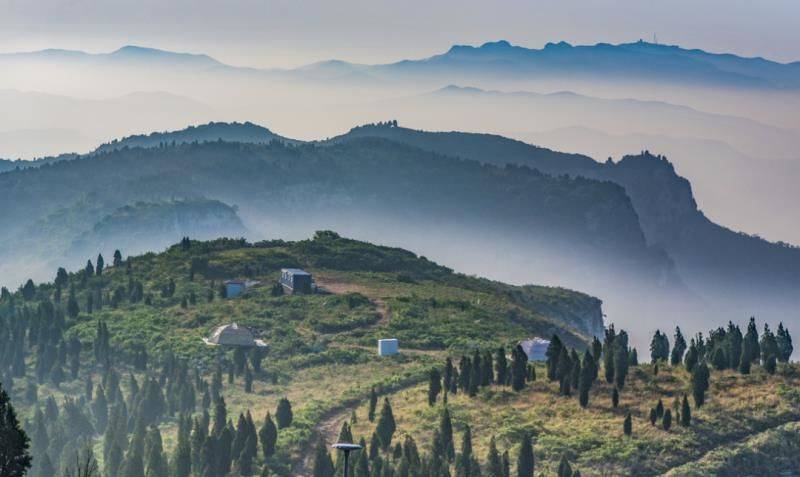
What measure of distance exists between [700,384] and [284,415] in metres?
34.9

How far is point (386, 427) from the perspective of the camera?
541ft

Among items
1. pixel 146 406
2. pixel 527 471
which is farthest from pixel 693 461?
pixel 146 406

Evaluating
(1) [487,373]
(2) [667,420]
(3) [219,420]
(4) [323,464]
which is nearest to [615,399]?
(2) [667,420]

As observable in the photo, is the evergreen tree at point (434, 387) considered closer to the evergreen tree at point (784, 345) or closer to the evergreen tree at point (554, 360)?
the evergreen tree at point (554, 360)

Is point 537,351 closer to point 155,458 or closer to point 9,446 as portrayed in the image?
point 155,458

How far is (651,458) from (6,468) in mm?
71186

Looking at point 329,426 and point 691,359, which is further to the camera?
point 691,359

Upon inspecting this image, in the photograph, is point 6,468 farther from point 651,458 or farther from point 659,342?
point 659,342

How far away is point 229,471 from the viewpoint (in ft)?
513

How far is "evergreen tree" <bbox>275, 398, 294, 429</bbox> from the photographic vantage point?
17162cm

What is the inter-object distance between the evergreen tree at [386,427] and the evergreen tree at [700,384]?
80.5 ft

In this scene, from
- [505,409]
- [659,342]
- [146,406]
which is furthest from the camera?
[659,342]

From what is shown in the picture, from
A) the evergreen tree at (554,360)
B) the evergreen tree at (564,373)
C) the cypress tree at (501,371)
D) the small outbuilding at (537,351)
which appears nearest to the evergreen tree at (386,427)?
the cypress tree at (501,371)

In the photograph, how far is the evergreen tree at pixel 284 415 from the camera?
172 metres
